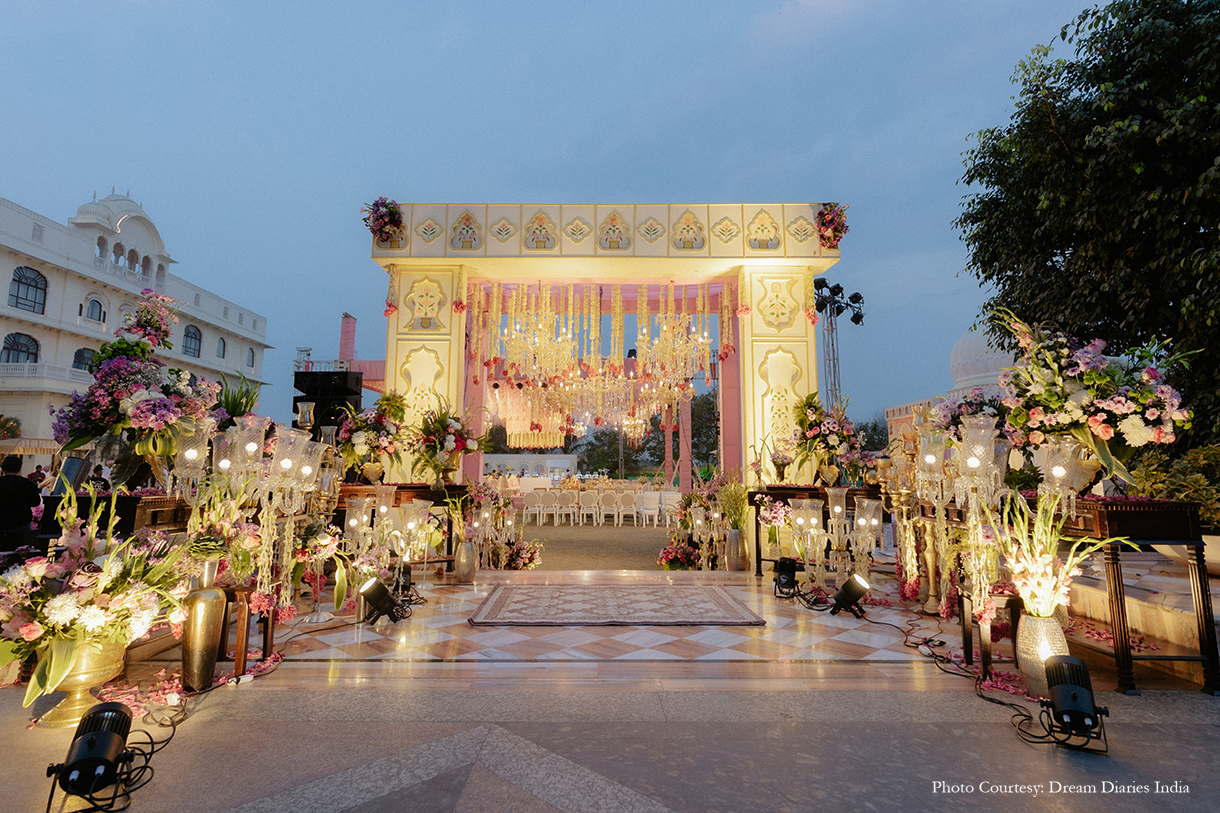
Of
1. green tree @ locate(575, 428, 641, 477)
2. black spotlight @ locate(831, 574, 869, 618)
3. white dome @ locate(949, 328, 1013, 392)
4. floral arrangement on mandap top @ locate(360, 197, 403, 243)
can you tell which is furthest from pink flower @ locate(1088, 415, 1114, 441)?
green tree @ locate(575, 428, 641, 477)

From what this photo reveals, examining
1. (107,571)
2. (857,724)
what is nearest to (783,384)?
(857,724)

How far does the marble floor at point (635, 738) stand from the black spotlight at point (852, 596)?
570 mm

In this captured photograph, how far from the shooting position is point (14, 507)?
415 cm

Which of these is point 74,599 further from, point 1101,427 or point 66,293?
point 66,293

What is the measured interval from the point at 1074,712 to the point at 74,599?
3472 millimetres

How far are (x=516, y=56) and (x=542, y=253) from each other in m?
73.1

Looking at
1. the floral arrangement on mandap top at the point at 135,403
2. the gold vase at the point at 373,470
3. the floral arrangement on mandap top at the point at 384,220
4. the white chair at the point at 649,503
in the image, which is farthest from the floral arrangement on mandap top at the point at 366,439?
the white chair at the point at 649,503

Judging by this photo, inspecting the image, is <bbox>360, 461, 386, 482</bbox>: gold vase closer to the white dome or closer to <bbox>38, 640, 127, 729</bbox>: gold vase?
<bbox>38, 640, 127, 729</bbox>: gold vase

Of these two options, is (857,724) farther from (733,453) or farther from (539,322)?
(539,322)

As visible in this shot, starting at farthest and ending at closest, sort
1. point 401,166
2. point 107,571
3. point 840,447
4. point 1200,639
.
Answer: point 401,166, point 840,447, point 1200,639, point 107,571

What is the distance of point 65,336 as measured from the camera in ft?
55.6

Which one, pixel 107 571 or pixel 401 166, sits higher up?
pixel 401 166

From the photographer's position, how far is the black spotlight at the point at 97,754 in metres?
1.46

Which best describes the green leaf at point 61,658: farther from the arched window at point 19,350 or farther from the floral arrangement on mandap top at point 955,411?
the arched window at point 19,350
